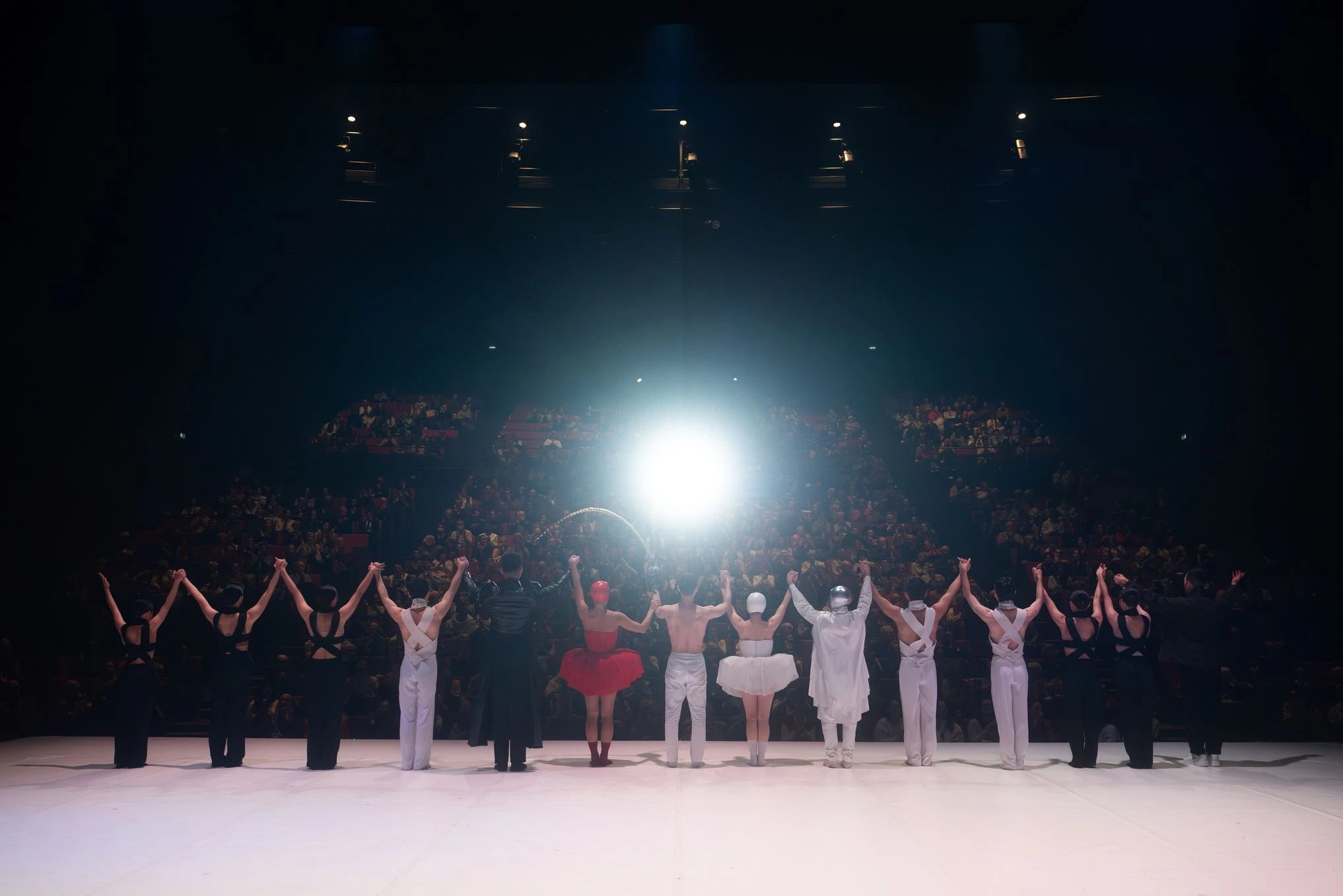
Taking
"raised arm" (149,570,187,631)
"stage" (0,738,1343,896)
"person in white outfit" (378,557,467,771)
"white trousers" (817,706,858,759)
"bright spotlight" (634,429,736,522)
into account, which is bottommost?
"stage" (0,738,1343,896)

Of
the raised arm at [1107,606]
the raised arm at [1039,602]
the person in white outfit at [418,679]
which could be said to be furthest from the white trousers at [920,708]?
the person in white outfit at [418,679]

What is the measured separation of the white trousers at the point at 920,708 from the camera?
9.07 m

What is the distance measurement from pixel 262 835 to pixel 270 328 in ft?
43.2

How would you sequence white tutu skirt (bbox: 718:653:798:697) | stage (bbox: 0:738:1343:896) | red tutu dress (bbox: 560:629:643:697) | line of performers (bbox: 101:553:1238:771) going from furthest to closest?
white tutu skirt (bbox: 718:653:798:697), red tutu dress (bbox: 560:629:643:697), line of performers (bbox: 101:553:1238:771), stage (bbox: 0:738:1343:896)

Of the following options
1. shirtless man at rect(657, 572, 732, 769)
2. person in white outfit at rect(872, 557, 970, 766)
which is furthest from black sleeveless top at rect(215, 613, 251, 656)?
person in white outfit at rect(872, 557, 970, 766)

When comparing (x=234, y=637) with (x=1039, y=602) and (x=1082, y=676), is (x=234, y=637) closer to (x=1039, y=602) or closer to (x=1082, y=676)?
(x=1039, y=602)

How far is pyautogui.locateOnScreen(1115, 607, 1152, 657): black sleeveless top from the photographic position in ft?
29.8

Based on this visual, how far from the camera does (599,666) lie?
8961 mm

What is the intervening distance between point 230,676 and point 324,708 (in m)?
1.03

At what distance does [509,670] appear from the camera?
28.3 ft

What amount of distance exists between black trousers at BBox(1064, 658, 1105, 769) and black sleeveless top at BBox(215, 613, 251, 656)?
306 inches

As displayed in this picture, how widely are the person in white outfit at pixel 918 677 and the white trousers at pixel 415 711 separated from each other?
14.0ft

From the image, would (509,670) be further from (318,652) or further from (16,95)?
(16,95)

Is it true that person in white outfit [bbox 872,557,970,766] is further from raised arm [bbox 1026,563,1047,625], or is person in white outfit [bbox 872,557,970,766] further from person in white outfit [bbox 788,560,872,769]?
raised arm [bbox 1026,563,1047,625]
